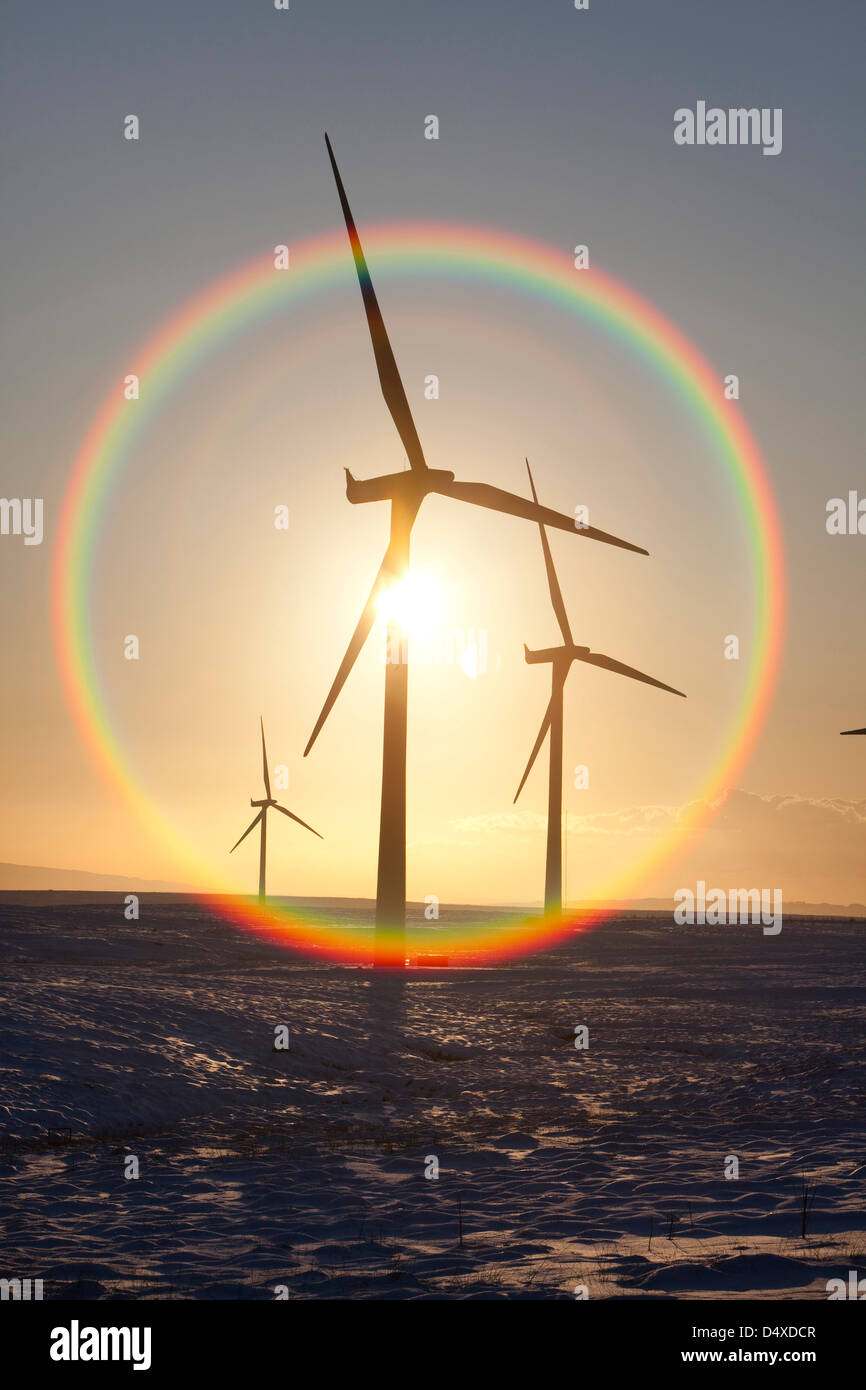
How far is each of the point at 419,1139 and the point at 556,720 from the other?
71.6 metres

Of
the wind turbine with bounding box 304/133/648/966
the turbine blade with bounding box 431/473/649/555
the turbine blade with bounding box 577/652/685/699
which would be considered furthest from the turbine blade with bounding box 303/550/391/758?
the turbine blade with bounding box 577/652/685/699

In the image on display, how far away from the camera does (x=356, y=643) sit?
49375mm

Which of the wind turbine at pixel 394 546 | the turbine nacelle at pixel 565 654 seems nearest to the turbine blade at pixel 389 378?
the wind turbine at pixel 394 546

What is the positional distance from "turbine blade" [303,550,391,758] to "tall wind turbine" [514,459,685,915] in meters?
37.0

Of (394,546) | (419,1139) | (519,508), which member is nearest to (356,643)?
(394,546)

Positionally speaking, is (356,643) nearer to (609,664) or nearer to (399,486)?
(399,486)

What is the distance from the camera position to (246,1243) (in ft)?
40.2

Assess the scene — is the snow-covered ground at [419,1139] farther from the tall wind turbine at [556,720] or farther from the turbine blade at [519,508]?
the tall wind turbine at [556,720]

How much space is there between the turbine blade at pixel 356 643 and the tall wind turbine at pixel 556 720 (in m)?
37.0
